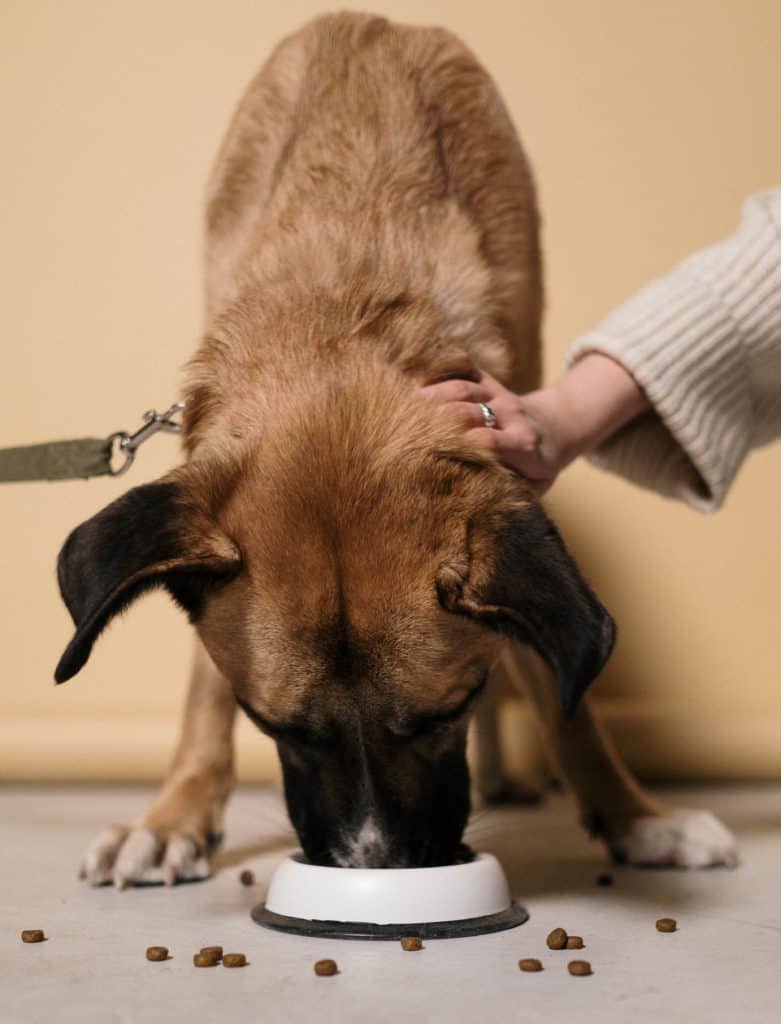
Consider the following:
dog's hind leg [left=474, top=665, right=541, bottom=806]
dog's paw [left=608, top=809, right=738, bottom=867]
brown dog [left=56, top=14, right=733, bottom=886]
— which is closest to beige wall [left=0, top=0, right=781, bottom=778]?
dog's hind leg [left=474, top=665, right=541, bottom=806]

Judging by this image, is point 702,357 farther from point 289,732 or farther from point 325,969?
point 325,969

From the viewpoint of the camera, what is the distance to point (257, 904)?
8.38ft

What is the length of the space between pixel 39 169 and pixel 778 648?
3.35 m

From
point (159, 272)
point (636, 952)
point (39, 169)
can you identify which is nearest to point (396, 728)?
point (636, 952)

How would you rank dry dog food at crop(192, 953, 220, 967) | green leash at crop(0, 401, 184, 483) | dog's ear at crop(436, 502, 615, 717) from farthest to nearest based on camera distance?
1. green leash at crop(0, 401, 184, 483)
2. dry dog food at crop(192, 953, 220, 967)
3. dog's ear at crop(436, 502, 615, 717)

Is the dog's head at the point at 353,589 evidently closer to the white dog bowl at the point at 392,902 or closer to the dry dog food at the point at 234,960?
the white dog bowl at the point at 392,902

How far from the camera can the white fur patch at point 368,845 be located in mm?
2266

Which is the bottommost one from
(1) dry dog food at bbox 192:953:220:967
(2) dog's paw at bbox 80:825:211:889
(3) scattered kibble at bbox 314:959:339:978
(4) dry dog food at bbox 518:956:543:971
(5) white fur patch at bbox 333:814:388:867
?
(2) dog's paw at bbox 80:825:211:889

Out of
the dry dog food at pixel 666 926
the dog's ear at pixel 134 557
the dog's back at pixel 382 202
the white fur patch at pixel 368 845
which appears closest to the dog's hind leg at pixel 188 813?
the white fur patch at pixel 368 845

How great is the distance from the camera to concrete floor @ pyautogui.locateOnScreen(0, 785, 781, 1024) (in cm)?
185

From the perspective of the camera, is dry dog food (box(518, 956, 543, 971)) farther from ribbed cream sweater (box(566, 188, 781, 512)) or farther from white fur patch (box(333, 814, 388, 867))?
ribbed cream sweater (box(566, 188, 781, 512))

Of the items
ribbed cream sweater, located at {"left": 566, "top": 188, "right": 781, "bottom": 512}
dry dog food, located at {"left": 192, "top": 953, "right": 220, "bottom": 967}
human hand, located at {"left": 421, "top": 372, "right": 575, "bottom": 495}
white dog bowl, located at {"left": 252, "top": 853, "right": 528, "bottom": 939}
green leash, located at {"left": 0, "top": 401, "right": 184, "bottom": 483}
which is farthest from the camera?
green leash, located at {"left": 0, "top": 401, "right": 184, "bottom": 483}

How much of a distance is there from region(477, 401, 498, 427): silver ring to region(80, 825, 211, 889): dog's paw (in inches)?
47.1

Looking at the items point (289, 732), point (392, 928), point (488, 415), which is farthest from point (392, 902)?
point (488, 415)
